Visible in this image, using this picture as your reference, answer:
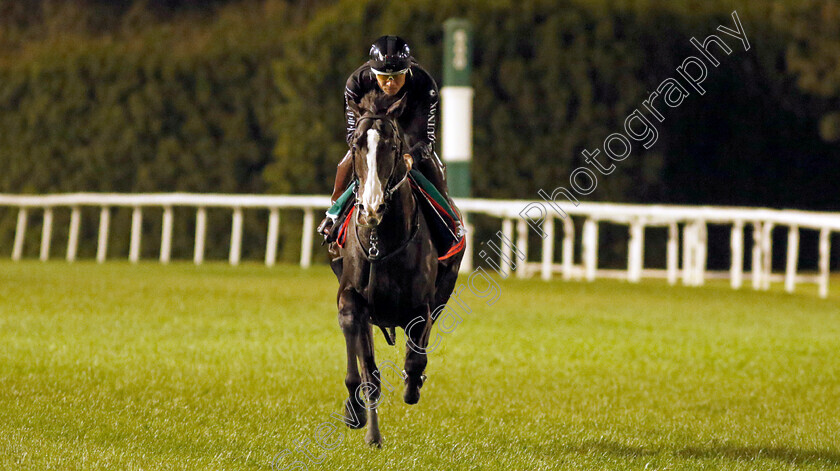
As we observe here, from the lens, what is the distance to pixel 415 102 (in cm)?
664

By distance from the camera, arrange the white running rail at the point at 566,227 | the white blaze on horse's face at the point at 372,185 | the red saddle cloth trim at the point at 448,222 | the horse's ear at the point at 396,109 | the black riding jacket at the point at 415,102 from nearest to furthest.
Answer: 1. the white blaze on horse's face at the point at 372,185
2. the horse's ear at the point at 396,109
3. the black riding jacket at the point at 415,102
4. the red saddle cloth trim at the point at 448,222
5. the white running rail at the point at 566,227

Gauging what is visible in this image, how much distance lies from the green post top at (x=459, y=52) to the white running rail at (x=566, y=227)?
1.48 m

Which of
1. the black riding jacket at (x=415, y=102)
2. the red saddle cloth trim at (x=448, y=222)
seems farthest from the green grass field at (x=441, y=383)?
the black riding jacket at (x=415, y=102)

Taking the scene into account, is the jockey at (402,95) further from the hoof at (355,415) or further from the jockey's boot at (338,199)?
the hoof at (355,415)

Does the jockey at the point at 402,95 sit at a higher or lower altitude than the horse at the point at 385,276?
higher

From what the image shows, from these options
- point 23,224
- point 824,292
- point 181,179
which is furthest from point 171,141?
point 824,292

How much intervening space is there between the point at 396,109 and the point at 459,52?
10674 millimetres

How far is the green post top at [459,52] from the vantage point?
1661 centimetres

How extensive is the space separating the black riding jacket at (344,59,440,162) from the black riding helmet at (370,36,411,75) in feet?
0.33

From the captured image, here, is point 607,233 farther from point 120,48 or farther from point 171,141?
point 120,48

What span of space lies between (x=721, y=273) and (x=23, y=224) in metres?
8.86

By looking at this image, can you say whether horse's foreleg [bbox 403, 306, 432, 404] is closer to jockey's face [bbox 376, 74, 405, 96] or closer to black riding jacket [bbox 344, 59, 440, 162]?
black riding jacket [bbox 344, 59, 440, 162]

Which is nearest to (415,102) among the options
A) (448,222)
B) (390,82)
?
(390,82)

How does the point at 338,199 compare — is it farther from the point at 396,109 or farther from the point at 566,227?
the point at 566,227
